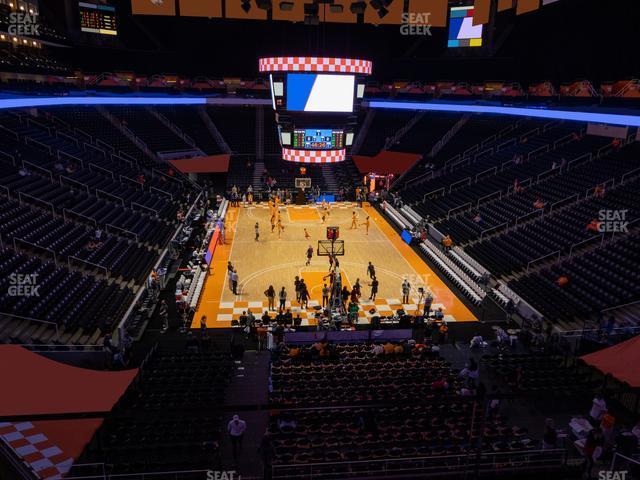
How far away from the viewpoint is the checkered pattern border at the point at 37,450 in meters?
8.68

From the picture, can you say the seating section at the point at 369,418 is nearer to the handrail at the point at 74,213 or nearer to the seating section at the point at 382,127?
the handrail at the point at 74,213

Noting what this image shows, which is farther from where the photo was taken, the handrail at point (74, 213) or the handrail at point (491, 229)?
the handrail at point (491, 229)

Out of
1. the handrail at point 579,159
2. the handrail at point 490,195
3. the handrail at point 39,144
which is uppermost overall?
the handrail at point 39,144

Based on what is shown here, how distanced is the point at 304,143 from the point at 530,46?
84.9 ft

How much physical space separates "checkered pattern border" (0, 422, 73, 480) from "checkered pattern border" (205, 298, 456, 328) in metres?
8.51

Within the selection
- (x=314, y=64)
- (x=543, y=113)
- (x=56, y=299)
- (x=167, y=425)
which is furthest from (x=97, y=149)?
(x=543, y=113)

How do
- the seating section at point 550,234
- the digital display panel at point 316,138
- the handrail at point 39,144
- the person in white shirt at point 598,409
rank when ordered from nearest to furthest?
the person in white shirt at point 598,409 < the digital display panel at point 316,138 < the seating section at point 550,234 < the handrail at point 39,144

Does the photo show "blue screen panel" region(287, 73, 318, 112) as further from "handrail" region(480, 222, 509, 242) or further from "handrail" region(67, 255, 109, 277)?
"handrail" region(480, 222, 509, 242)

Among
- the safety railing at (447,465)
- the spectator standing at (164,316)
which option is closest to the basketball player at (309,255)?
the spectator standing at (164,316)

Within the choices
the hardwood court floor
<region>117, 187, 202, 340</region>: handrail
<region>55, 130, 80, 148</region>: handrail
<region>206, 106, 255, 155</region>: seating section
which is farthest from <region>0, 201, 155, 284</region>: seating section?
<region>206, 106, 255, 155</region>: seating section

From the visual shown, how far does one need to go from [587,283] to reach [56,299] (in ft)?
63.9

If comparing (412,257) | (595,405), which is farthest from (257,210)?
(595,405)

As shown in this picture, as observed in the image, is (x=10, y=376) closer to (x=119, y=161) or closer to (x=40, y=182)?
(x=40, y=182)

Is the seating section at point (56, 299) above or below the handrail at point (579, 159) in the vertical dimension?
below
